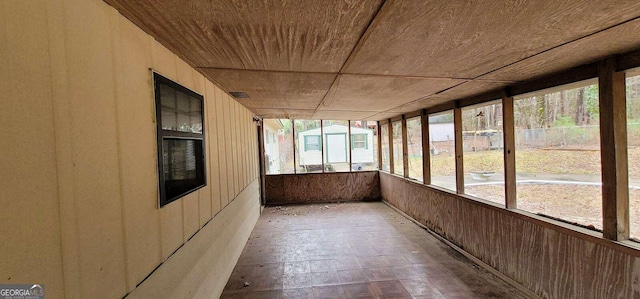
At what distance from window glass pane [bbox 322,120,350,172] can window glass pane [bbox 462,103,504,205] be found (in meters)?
4.24

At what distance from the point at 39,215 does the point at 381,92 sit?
115 inches

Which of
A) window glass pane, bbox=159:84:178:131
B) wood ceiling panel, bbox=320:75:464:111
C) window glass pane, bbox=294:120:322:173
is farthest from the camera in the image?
window glass pane, bbox=294:120:322:173

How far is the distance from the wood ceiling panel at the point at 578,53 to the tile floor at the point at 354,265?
7.40 feet

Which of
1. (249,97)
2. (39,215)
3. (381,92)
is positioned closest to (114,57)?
(39,215)

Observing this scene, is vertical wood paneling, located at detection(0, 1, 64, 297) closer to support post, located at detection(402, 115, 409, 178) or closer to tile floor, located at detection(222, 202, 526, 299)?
tile floor, located at detection(222, 202, 526, 299)

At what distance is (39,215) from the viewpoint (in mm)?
794

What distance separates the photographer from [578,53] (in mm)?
1767

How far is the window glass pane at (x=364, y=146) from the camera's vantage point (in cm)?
741

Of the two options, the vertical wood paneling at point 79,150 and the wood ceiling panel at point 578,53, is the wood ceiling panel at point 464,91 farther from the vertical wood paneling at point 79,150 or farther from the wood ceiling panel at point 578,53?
the vertical wood paneling at point 79,150

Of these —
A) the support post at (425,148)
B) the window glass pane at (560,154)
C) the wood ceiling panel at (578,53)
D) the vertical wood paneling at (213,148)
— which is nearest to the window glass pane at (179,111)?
the vertical wood paneling at (213,148)

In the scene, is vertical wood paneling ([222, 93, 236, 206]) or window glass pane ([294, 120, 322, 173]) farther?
window glass pane ([294, 120, 322, 173])

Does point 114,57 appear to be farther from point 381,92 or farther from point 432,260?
point 432,260

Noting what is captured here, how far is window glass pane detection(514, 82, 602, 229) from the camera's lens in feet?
6.99

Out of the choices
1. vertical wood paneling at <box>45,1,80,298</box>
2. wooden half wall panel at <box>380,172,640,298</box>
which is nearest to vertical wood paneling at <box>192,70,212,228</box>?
vertical wood paneling at <box>45,1,80,298</box>
